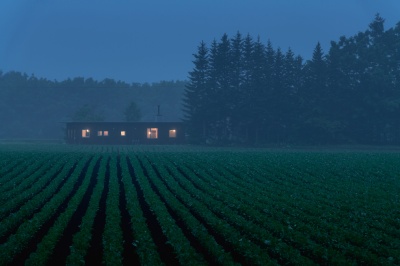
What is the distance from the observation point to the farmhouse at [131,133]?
231 ft

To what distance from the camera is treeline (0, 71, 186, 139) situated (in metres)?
132

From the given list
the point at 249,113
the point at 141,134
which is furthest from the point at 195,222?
the point at 141,134

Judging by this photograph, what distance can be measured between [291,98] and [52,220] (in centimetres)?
5564

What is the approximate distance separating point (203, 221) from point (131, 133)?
57581 millimetres

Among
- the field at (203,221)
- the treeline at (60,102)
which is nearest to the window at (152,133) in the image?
the field at (203,221)

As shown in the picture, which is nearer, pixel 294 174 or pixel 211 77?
pixel 294 174

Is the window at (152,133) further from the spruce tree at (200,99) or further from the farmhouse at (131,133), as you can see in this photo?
the spruce tree at (200,99)

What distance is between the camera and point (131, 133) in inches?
2783

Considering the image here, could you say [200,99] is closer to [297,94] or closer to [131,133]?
[131,133]

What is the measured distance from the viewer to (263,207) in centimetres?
1611

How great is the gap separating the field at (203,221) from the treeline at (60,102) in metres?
105

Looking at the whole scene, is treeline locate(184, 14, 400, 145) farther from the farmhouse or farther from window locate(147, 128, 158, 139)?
window locate(147, 128, 158, 139)

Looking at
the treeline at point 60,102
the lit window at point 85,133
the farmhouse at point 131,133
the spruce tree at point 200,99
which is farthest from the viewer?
the treeline at point 60,102

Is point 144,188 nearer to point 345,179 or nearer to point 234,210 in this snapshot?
point 234,210
